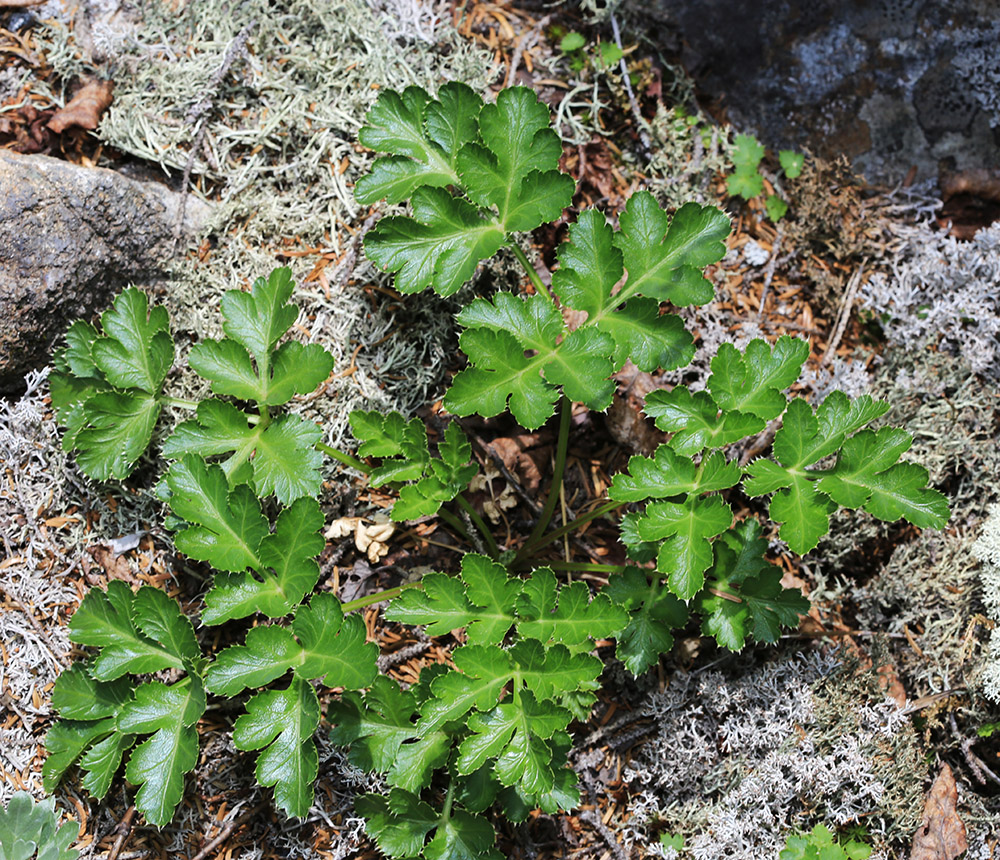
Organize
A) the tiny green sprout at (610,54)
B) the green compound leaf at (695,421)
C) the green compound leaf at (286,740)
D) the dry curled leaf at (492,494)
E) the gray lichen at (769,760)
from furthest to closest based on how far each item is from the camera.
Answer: the tiny green sprout at (610,54) → the dry curled leaf at (492,494) → the gray lichen at (769,760) → the green compound leaf at (695,421) → the green compound leaf at (286,740)

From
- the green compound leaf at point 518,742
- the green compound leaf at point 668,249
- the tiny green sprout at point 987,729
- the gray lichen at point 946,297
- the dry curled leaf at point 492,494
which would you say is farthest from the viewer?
the gray lichen at point 946,297

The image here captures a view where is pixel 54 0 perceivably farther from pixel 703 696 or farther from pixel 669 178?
pixel 703 696

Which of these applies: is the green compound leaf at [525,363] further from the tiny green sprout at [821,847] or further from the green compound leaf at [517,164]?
the tiny green sprout at [821,847]

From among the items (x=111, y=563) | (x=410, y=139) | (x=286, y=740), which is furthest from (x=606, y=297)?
(x=111, y=563)

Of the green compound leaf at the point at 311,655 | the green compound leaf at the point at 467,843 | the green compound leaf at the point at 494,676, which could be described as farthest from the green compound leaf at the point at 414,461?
the green compound leaf at the point at 467,843

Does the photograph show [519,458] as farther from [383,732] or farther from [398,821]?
[398,821]

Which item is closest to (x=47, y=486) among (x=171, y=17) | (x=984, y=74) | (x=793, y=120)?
(x=171, y=17)

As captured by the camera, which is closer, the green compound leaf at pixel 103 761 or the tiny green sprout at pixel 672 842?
the green compound leaf at pixel 103 761
